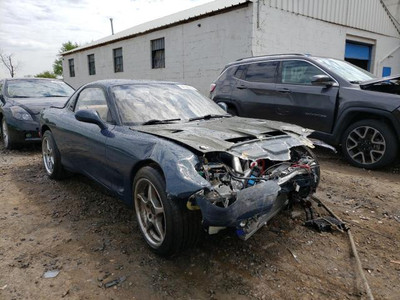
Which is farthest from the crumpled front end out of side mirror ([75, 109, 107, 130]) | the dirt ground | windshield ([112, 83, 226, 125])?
side mirror ([75, 109, 107, 130])

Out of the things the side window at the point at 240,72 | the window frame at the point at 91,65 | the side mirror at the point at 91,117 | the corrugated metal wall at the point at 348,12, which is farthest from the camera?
the window frame at the point at 91,65

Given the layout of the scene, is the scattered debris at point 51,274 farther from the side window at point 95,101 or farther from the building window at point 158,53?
the building window at point 158,53

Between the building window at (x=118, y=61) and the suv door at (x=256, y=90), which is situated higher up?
the building window at (x=118, y=61)

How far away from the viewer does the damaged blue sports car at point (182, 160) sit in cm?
226

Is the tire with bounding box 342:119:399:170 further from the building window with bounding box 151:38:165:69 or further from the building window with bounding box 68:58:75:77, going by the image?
the building window with bounding box 68:58:75:77

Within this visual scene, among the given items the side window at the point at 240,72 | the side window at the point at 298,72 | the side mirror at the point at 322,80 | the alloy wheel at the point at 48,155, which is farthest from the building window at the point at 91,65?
the side mirror at the point at 322,80

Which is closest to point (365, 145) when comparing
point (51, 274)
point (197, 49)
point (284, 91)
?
point (284, 91)

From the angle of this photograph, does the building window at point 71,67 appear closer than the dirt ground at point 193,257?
No

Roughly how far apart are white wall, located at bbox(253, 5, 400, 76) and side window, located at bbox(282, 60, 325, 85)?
4491 millimetres

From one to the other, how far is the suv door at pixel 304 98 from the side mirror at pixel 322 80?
10 centimetres

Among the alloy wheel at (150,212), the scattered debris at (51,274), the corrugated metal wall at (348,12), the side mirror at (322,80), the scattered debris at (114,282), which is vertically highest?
the corrugated metal wall at (348,12)

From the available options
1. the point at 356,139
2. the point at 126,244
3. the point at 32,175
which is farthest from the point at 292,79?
the point at 32,175

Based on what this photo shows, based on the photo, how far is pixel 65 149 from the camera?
4223mm

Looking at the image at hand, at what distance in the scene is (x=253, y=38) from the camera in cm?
1006
